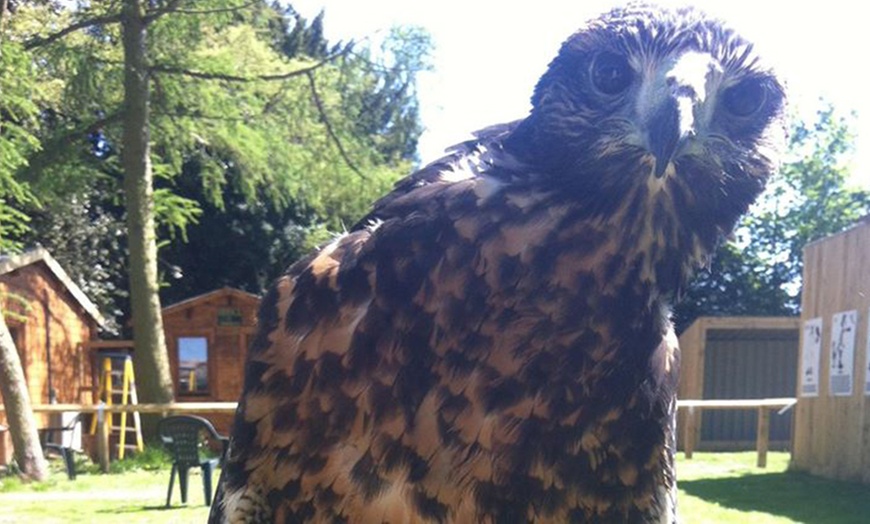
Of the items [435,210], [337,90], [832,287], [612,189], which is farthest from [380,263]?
[337,90]

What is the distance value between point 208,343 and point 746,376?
447 inches

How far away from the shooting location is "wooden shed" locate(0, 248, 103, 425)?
15.5 metres

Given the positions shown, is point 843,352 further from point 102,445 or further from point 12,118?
point 12,118

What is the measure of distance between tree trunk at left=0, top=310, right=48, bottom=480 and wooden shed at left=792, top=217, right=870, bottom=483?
387 inches

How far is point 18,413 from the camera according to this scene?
11266 mm

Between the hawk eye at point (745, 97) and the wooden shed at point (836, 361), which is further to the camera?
the wooden shed at point (836, 361)

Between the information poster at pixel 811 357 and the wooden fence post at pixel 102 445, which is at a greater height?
the information poster at pixel 811 357

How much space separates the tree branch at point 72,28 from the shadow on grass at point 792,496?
33.1 ft

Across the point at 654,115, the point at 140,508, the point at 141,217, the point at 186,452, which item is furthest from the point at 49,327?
the point at 654,115

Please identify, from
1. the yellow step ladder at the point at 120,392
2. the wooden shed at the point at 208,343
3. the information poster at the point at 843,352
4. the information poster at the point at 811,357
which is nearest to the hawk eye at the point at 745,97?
the information poster at the point at 843,352

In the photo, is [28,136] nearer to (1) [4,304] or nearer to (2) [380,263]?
(1) [4,304]

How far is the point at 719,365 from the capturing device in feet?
61.5

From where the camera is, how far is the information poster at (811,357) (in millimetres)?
11047

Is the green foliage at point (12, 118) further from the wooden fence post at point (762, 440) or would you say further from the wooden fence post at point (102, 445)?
the wooden fence post at point (762, 440)
